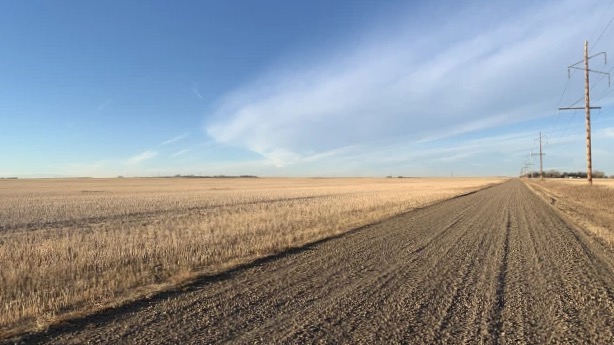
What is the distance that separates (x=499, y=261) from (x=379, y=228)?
7151 mm

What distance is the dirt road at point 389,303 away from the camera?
5.45 m

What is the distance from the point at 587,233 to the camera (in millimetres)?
15219

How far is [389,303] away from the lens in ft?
22.1

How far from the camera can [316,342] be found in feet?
17.0

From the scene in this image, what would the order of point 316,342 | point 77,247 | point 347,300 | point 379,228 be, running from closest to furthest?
point 316,342 → point 347,300 → point 77,247 → point 379,228

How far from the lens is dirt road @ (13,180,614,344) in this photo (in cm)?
545

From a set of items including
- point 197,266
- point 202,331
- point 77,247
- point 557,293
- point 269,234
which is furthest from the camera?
point 269,234

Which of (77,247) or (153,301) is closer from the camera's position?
(153,301)

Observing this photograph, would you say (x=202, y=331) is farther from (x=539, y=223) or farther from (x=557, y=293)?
(x=539, y=223)

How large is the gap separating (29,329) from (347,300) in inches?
175

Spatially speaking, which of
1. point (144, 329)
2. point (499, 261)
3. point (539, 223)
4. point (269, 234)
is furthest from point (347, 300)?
point (539, 223)

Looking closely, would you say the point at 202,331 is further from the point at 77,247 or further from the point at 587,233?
the point at 587,233

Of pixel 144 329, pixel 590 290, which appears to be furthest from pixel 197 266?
pixel 590 290

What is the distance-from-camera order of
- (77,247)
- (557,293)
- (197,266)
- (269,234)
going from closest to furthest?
(557,293) → (197,266) → (77,247) → (269,234)
